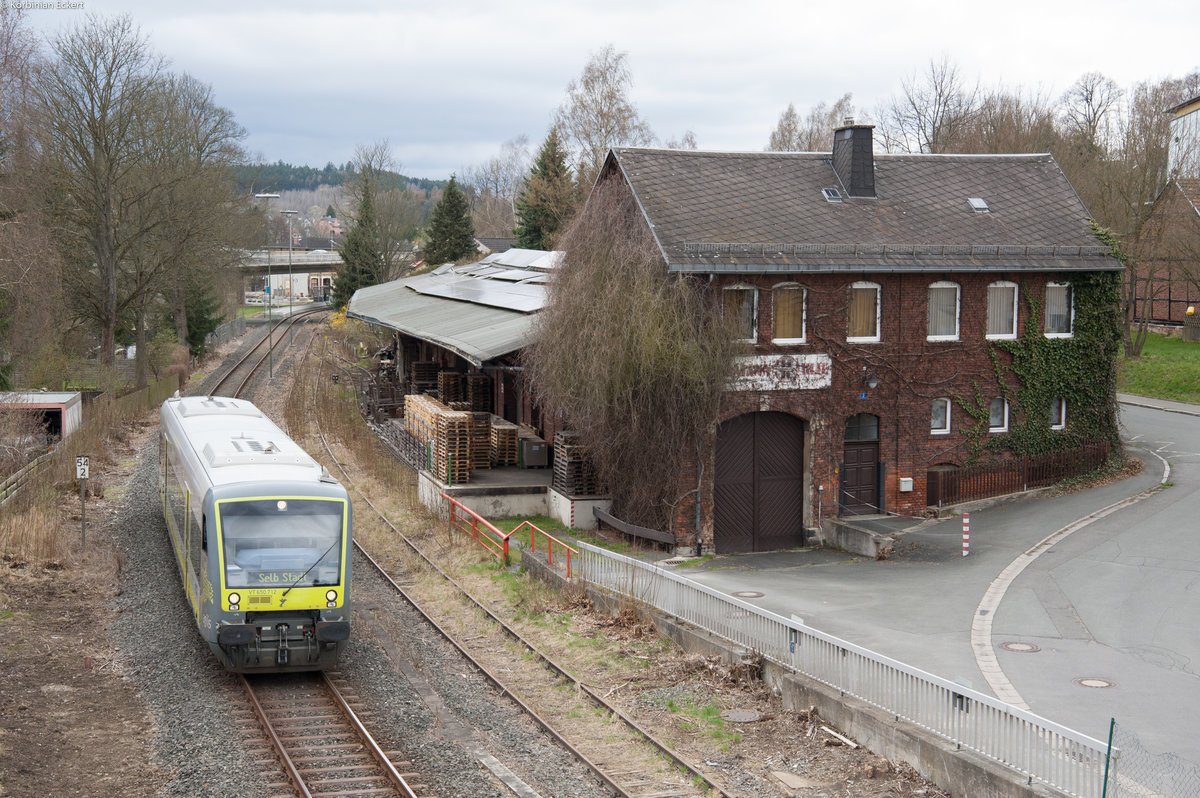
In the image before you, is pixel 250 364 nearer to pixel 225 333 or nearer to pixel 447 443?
pixel 225 333

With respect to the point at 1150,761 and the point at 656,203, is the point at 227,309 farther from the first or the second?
the point at 1150,761

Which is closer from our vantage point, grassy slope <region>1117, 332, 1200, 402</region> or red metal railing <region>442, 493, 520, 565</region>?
red metal railing <region>442, 493, 520, 565</region>

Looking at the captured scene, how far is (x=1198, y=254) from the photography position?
37.6 metres

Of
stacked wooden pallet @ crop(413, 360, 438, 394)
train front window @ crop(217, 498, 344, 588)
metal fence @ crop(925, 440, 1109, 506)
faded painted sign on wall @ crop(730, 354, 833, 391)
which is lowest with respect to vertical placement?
metal fence @ crop(925, 440, 1109, 506)

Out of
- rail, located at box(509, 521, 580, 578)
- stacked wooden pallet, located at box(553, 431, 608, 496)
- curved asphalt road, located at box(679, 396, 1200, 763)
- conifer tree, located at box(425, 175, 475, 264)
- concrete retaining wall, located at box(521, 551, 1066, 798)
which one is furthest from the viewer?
conifer tree, located at box(425, 175, 475, 264)

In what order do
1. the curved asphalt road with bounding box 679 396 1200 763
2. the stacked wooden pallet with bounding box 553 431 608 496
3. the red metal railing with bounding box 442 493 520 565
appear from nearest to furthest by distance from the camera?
the curved asphalt road with bounding box 679 396 1200 763
the red metal railing with bounding box 442 493 520 565
the stacked wooden pallet with bounding box 553 431 608 496

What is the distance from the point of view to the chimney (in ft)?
81.3

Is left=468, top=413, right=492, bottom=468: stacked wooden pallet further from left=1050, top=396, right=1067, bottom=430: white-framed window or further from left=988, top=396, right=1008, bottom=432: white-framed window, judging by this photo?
left=1050, top=396, right=1067, bottom=430: white-framed window

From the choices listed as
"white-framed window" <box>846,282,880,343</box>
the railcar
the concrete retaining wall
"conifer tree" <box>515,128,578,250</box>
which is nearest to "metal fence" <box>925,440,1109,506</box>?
"white-framed window" <box>846,282,880,343</box>

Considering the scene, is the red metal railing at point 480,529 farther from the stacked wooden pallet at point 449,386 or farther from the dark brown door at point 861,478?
the stacked wooden pallet at point 449,386

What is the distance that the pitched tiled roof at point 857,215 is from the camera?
2212 centimetres

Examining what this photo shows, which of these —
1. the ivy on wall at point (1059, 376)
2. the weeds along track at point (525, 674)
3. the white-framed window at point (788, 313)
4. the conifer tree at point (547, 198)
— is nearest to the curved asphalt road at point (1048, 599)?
the ivy on wall at point (1059, 376)

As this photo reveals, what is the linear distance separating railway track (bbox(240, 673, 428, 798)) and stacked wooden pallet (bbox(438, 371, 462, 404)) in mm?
19275

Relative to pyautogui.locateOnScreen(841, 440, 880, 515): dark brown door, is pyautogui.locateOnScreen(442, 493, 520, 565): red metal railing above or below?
below
